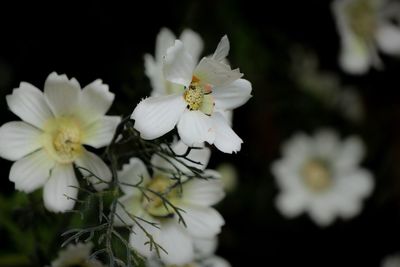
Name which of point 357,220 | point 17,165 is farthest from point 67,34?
point 357,220

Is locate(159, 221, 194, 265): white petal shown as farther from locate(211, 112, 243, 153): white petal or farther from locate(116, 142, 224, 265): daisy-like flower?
locate(211, 112, 243, 153): white petal

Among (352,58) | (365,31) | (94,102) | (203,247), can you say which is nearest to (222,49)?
(94,102)

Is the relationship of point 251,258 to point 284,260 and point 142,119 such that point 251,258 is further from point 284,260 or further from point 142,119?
point 142,119

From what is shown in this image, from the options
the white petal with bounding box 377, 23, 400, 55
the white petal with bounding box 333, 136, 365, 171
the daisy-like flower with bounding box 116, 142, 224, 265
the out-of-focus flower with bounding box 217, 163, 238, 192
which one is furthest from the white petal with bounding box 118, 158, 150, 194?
the white petal with bounding box 333, 136, 365, 171

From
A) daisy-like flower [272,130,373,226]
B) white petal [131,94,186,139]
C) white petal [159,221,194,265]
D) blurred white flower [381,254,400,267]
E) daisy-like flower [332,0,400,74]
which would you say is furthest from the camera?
daisy-like flower [272,130,373,226]

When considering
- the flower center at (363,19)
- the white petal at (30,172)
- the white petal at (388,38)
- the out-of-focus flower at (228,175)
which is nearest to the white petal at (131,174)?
the white petal at (30,172)

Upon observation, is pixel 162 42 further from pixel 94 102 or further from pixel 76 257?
pixel 76 257
